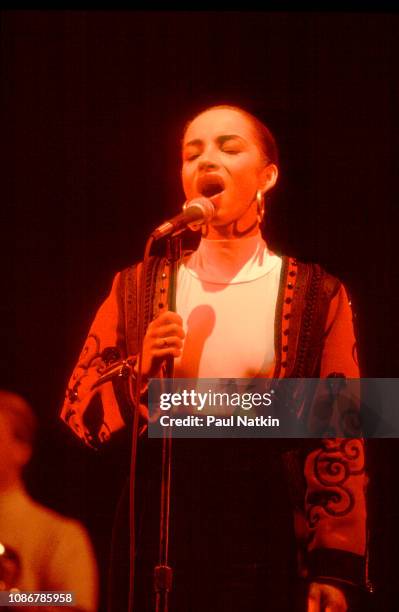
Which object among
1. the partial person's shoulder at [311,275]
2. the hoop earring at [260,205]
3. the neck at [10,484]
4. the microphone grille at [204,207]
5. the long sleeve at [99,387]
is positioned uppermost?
the hoop earring at [260,205]

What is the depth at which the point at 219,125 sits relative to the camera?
3.01 metres

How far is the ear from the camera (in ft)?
9.77

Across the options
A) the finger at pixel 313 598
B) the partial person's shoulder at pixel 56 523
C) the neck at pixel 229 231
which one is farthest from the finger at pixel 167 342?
the finger at pixel 313 598

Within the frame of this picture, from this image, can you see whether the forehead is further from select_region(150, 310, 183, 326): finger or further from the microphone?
select_region(150, 310, 183, 326): finger

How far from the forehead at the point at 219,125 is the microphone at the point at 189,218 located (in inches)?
14.1

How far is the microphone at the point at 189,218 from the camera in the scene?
8.56 feet

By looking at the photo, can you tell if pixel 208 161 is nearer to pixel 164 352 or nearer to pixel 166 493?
pixel 164 352

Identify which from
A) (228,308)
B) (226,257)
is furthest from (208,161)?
(228,308)

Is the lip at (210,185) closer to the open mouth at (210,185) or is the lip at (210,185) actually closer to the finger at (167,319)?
the open mouth at (210,185)

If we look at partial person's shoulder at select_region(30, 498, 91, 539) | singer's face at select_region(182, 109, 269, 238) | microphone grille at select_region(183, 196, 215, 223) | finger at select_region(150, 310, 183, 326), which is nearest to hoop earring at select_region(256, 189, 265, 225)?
singer's face at select_region(182, 109, 269, 238)

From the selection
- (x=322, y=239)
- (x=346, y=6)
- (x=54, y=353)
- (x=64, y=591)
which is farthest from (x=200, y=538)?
(x=346, y=6)

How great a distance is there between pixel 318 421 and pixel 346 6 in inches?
56.1

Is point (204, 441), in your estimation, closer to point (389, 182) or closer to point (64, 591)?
point (64, 591)

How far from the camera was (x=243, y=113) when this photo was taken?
307 centimetres
